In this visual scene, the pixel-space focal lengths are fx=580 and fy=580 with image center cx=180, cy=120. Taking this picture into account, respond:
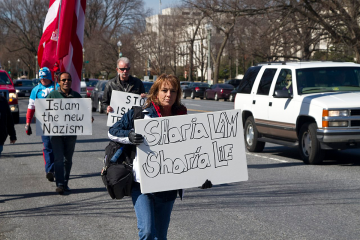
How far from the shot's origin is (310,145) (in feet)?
37.3

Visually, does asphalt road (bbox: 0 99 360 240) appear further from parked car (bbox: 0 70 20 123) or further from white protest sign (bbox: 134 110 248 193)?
parked car (bbox: 0 70 20 123)

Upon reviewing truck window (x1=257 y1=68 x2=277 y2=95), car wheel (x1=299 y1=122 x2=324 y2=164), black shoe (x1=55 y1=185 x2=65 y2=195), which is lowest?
black shoe (x1=55 y1=185 x2=65 y2=195)

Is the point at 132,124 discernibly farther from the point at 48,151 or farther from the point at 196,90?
the point at 196,90

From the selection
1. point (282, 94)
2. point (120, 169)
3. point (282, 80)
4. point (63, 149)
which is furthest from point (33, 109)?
point (120, 169)

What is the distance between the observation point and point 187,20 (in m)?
67.8

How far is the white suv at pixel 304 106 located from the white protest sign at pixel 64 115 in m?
4.45

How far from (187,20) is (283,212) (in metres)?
61.9

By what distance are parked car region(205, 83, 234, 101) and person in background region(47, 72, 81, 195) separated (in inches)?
1520

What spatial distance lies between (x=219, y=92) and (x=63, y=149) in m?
39.3

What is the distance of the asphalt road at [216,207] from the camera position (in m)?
6.30

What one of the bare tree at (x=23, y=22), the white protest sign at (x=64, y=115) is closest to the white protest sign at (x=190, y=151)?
the white protest sign at (x=64, y=115)

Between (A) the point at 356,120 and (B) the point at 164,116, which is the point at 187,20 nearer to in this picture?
(A) the point at 356,120

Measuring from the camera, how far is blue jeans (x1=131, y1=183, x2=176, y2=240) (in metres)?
4.24

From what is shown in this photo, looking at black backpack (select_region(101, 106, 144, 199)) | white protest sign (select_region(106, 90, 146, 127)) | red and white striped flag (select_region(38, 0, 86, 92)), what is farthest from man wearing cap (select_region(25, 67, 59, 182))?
black backpack (select_region(101, 106, 144, 199))
